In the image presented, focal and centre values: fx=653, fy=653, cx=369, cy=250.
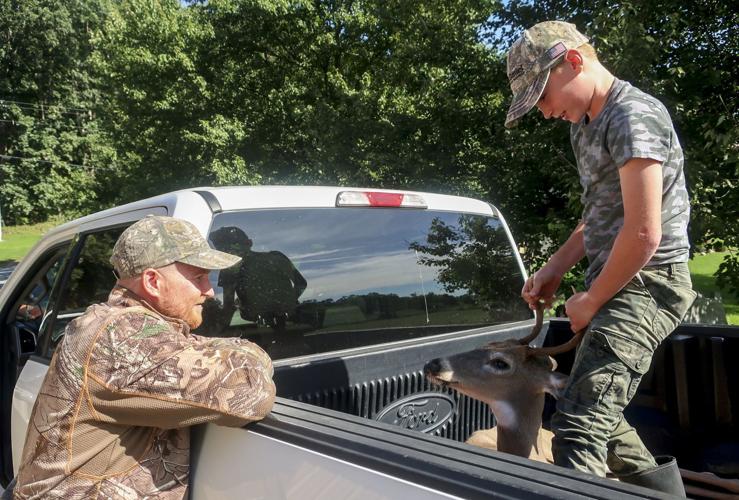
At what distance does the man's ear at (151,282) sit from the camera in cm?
222

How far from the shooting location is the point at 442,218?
364 cm

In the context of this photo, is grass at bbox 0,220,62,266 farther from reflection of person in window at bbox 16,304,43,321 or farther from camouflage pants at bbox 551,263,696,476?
camouflage pants at bbox 551,263,696,476

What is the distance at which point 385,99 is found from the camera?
12961 millimetres

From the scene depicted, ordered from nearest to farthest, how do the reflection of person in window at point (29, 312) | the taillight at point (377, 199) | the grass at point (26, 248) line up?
the taillight at point (377, 199) → the reflection of person in window at point (29, 312) → the grass at point (26, 248)

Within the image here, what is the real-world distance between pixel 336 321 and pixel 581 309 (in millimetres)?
1237

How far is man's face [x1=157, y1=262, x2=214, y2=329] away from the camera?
7.36ft

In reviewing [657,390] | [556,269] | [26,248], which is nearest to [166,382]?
[556,269]

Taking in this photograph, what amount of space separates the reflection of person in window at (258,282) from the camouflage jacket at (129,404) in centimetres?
58

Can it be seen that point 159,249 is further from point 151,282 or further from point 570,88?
point 570,88

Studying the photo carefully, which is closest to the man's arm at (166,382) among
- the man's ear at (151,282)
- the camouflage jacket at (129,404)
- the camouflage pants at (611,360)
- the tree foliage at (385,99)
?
the camouflage jacket at (129,404)

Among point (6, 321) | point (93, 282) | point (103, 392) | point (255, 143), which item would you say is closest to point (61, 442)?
point (103, 392)

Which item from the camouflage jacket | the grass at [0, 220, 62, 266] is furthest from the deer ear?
the grass at [0, 220, 62, 266]

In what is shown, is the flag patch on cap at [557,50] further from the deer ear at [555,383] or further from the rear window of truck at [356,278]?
the rear window of truck at [356,278]

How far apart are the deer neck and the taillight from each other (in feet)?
3.67
